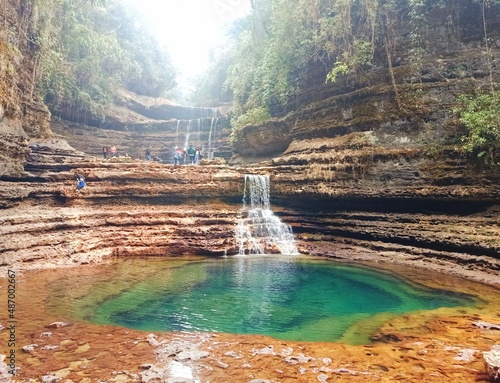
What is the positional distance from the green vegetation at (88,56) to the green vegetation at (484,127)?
25.3 meters

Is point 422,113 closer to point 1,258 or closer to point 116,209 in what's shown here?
point 116,209

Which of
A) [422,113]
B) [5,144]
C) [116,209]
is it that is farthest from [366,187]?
[5,144]

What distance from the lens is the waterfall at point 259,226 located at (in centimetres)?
1906

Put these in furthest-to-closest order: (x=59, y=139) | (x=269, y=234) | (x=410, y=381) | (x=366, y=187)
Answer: (x=59, y=139) < (x=269, y=234) < (x=366, y=187) < (x=410, y=381)

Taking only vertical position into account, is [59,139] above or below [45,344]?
above

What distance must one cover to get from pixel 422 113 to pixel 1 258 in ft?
65.2

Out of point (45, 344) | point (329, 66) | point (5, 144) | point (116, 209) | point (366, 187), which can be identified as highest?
point (329, 66)

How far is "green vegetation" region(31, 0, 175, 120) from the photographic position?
25594 millimetres

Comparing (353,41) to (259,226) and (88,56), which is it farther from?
(88,56)

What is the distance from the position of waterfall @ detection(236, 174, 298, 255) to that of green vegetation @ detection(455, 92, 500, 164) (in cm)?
982

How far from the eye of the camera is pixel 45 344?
21.8 ft

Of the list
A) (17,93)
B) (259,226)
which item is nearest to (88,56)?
(17,93)

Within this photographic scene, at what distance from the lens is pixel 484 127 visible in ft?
47.1

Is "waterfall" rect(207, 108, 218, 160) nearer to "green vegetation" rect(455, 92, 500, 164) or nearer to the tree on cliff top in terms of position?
the tree on cliff top
